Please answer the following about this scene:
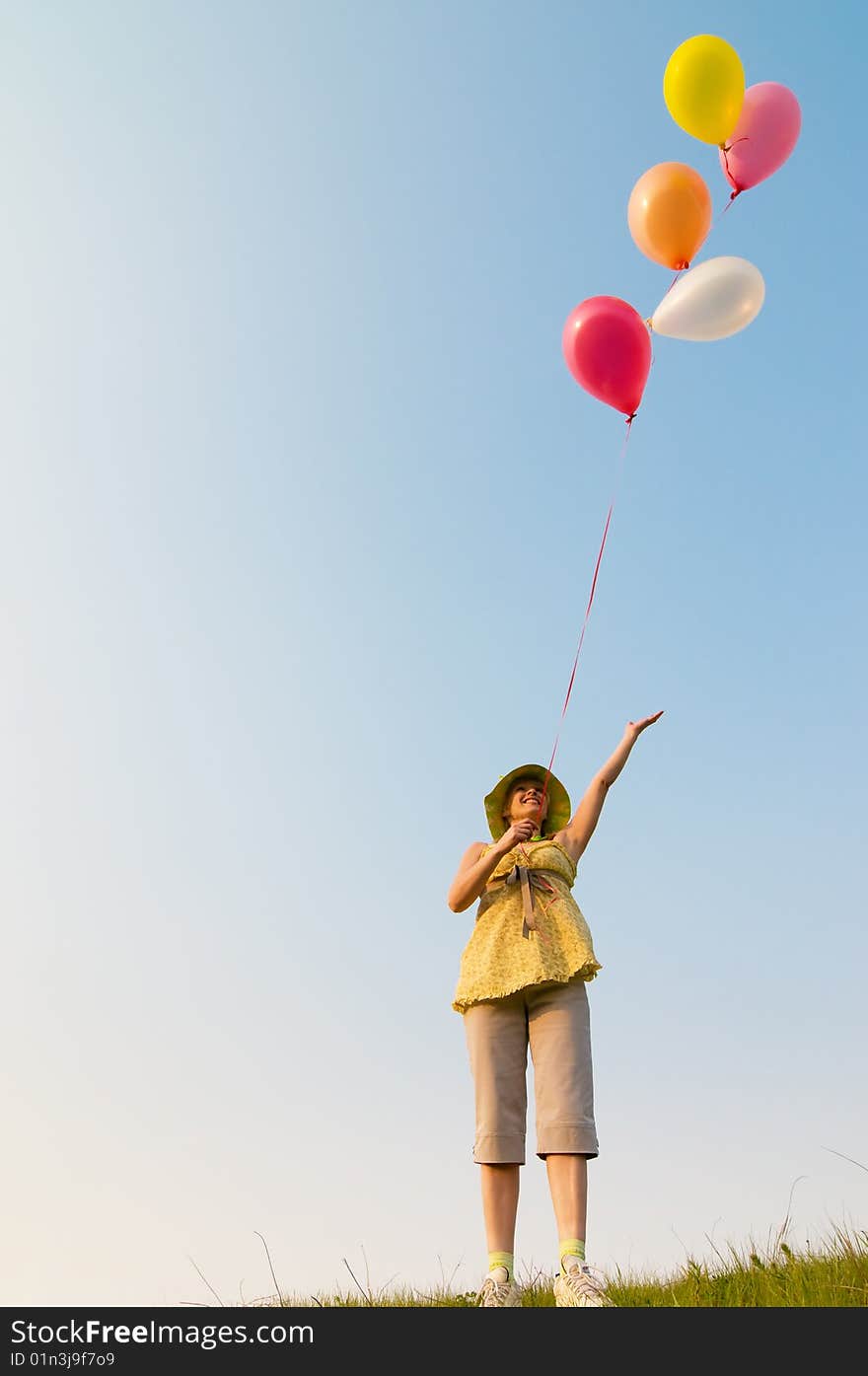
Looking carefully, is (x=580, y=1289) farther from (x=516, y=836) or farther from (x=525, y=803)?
(x=525, y=803)

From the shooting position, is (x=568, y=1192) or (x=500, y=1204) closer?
(x=568, y=1192)

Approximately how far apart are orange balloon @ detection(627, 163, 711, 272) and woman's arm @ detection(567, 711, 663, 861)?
1910mm

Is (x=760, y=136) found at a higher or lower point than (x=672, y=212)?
higher

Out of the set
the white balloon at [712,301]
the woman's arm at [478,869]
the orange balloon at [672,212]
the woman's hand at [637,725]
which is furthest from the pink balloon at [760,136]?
the woman's arm at [478,869]

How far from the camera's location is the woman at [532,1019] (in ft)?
10.6

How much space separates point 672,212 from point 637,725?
202 cm

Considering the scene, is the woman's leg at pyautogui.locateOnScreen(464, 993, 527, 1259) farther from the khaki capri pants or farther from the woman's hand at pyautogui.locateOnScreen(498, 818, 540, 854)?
the woman's hand at pyautogui.locateOnScreen(498, 818, 540, 854)

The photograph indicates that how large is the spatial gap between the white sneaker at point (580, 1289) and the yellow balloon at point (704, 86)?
4076 mm

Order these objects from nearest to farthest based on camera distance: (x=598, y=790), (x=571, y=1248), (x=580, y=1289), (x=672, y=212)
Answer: (x=580, y=1289)
(x=571, y=1248)
(x=598, y=790)
(x=672, y=212)

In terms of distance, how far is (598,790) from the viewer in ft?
12.7

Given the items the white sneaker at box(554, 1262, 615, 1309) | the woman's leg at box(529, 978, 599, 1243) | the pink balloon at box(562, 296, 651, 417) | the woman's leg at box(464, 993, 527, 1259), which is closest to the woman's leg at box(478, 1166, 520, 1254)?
the woman's leg at box(464, 993, 527, 1259)

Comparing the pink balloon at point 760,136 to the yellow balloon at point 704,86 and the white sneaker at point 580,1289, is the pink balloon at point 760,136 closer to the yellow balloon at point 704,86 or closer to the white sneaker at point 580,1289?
the yellow balloon at point 704,86

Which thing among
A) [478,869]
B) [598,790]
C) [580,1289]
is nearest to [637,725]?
[598,790]

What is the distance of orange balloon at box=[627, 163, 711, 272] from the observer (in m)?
4.44
